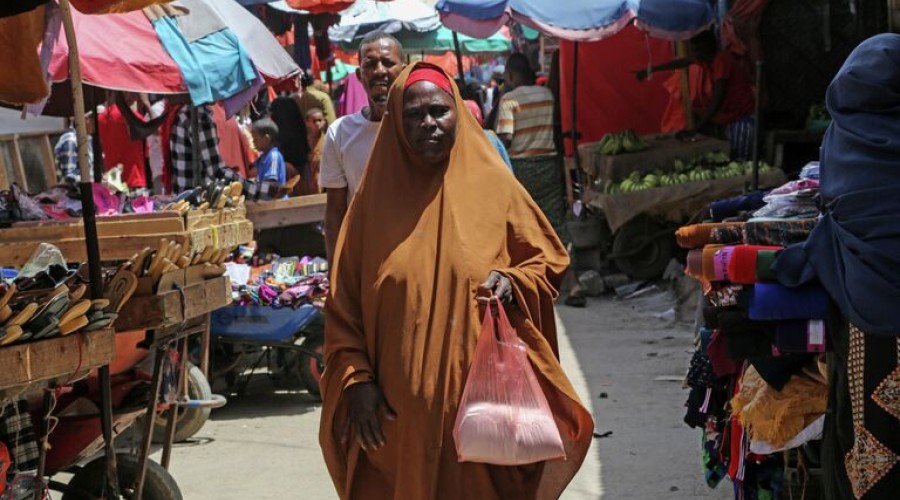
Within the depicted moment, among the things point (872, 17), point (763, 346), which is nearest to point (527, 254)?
point (763, 346)

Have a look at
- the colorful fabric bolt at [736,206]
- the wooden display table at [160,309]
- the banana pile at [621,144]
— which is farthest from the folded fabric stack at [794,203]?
the banana pile at [621,144]

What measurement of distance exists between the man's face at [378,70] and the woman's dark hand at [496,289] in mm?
2079

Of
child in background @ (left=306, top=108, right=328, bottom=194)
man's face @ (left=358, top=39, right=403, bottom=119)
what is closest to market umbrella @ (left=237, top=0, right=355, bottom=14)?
child in background @ (left=306, top=108, right=328, bottom=194)

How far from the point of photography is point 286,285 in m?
8.96

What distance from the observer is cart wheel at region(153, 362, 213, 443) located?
771cm

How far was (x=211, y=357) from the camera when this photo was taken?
8.88m

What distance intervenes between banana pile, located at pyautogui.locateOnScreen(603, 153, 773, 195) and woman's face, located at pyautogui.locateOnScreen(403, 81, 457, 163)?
27.7ft

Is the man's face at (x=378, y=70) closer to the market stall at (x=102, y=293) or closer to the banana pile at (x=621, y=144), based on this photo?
the market stall at (x=102, y=293)

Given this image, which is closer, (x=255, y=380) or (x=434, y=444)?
(x=434, y=444)

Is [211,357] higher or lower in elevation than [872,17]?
lower

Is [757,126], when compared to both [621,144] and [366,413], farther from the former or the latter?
[366,413]

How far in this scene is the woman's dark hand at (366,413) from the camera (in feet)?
12.6

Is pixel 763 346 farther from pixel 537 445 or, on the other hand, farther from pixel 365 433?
pixel 365 433

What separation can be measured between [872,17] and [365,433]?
25.7ft
